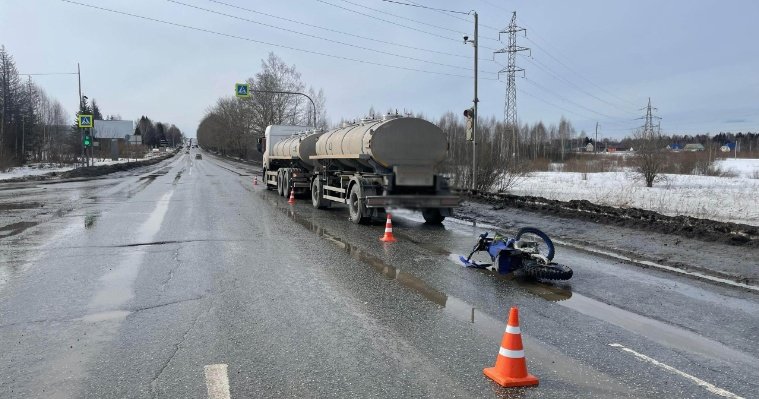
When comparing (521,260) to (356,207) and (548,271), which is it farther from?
(356,207)

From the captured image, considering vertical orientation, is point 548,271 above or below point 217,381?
above

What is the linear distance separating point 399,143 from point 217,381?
9.76 meters

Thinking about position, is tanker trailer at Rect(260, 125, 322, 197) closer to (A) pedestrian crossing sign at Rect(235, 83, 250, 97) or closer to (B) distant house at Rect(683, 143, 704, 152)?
(A) pedestrian crossing sign at Rect(235, 83, 250, 97)

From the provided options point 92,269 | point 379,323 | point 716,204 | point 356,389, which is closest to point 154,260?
point 92,269

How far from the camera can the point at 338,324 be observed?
5.34 metres

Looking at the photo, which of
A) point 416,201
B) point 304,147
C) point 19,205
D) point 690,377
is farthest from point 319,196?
point 690,377

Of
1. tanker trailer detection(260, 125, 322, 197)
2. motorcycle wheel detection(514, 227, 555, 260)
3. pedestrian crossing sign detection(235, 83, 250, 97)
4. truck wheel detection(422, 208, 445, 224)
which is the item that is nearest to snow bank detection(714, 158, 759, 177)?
tanker trailer detection(260, 125, 322, 197)

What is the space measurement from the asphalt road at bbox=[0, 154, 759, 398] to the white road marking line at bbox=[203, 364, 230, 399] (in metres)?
0.02

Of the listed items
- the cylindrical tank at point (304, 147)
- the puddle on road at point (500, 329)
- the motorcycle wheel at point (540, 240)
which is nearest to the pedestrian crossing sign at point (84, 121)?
the cylindrical tank at point (304, 147)

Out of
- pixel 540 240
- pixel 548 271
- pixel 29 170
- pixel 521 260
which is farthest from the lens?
pixel 29 170

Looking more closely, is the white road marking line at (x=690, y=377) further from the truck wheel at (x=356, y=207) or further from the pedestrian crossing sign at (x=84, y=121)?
the pedestrian crossing sign at (x=84, y=121)

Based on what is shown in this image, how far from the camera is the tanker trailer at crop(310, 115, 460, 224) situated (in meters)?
13.0

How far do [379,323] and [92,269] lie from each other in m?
4.91

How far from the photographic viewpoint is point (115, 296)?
6.33m
